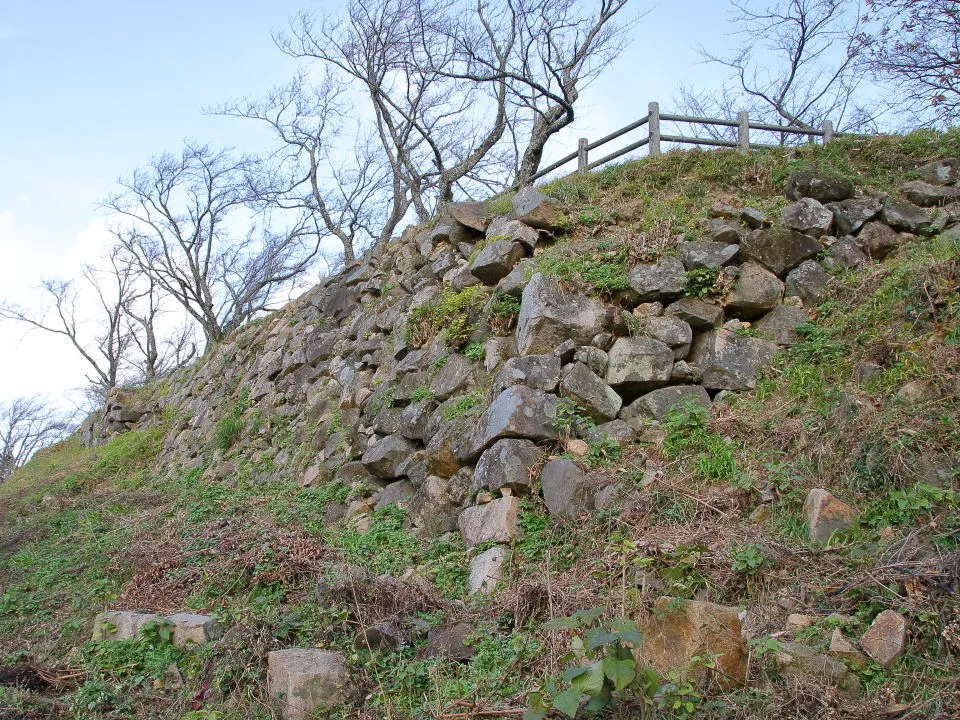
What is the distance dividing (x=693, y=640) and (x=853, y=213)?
21.5ft

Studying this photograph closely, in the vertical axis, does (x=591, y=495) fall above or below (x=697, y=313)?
below

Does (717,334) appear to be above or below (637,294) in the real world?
below

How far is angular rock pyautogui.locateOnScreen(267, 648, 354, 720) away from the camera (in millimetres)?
4449

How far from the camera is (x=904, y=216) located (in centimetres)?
862

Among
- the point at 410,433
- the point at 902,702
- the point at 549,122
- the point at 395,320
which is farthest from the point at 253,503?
the point at 549,122

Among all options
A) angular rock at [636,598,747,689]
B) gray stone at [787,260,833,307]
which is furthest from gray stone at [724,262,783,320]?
angular rock at [636,598,747,689]

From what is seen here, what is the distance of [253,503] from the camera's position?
9.07 metres

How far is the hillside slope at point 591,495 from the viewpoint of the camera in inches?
160

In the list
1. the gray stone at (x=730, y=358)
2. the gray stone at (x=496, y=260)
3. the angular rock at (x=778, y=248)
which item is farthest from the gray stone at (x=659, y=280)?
the gray stone at (x=496, y=260)

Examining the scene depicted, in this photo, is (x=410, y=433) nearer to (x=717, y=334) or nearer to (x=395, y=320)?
(x=395, y=320)

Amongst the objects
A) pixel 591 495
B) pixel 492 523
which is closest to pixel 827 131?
pixel 591 495

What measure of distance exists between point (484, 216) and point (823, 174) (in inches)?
187

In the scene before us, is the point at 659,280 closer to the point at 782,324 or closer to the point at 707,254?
the point at 707,254

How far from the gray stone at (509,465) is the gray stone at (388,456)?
1629mm
